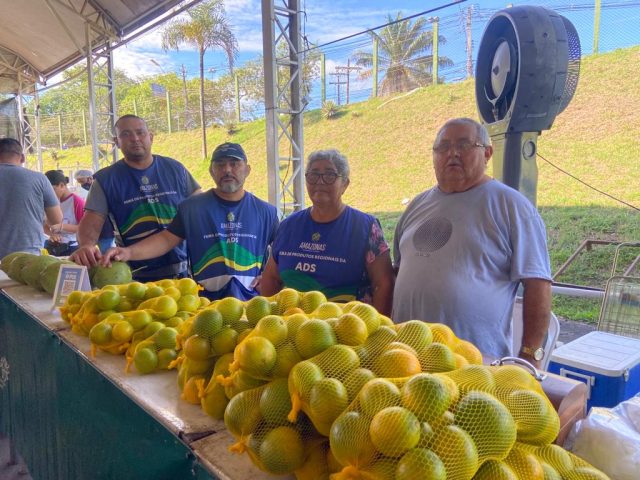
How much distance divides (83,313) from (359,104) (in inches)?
720

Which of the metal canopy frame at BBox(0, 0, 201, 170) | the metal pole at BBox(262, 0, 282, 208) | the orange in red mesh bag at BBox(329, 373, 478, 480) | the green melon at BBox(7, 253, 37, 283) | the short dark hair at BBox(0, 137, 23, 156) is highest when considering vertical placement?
the metal canopy frame at BBox(0, 0, 201, 170)

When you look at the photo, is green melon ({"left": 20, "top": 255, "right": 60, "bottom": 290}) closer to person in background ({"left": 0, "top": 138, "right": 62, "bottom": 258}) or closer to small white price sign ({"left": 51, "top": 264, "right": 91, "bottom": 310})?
small white price sign ({"left": 51, "top": 264, "right": 91, "bottom": 310})

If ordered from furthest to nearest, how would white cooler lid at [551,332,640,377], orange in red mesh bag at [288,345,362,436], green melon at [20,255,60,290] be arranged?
green melon at [20,255,60,290], white cooler lid at [551,332,640,377], orange in red mesh bag at [288,345,362,436]

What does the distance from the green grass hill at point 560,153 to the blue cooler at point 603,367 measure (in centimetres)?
481

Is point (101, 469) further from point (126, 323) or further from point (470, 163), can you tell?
point (470, 163)

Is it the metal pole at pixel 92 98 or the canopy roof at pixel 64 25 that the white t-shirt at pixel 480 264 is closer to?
the canopy roof at pixel 64 25

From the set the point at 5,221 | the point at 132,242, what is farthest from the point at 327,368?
the point at 5,221

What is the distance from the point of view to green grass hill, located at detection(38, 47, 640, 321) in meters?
9.50

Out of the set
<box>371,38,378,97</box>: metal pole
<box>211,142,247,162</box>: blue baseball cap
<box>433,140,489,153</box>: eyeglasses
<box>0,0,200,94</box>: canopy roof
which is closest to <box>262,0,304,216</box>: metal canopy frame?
<box>0,0,200,94</box>: canopy roof

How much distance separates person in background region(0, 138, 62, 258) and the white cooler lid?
4361 mm

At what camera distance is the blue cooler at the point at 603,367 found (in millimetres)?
2332

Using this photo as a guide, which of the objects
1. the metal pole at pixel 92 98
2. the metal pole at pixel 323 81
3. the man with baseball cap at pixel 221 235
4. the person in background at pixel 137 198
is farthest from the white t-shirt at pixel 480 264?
the metal pole at pixel 323 81

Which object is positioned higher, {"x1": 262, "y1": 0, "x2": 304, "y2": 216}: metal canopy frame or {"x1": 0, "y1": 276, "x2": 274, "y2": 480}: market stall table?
{"x1": 262, "y1": 0, "x2": 304, "y2": 216}: metal canopy frame

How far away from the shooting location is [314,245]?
98.6 inches
